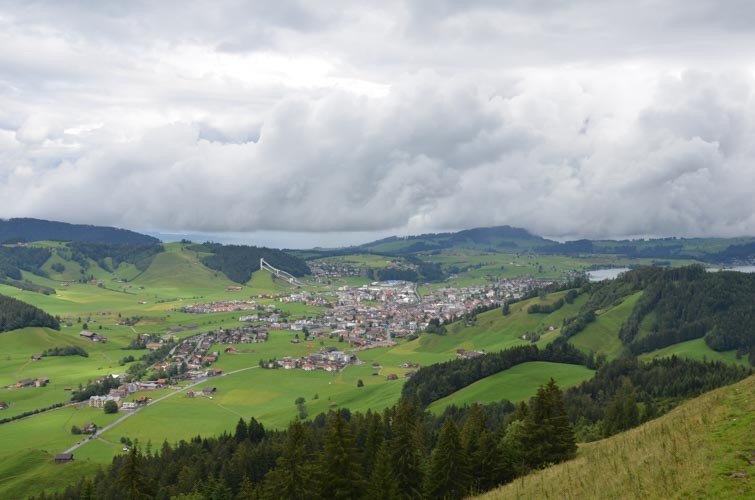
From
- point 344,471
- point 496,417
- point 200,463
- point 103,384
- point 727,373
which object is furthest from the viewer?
point 103,384

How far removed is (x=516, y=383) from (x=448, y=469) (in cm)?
8710

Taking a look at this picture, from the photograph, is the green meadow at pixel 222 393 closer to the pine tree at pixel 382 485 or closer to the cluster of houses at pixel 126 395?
the cluster of houses at pixel 126 395

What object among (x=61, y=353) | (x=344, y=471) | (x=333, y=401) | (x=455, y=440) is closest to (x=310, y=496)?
(x=344, y=471)

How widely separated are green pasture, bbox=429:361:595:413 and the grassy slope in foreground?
271ft

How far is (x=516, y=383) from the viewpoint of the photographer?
122m

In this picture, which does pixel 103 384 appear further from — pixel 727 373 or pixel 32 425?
pixel 727 373

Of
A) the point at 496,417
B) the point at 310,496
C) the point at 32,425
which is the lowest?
the point at 32,425

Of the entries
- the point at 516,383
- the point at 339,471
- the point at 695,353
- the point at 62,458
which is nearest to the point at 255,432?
the point at 62,458

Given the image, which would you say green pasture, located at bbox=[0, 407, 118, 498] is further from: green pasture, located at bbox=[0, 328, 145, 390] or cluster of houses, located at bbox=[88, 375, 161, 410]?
green pasture, located at bbox=[0, 328, 145, 390]

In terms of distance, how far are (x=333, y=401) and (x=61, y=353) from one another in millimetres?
120193

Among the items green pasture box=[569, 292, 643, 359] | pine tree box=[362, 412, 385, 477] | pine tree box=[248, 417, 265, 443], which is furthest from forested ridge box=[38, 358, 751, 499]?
green pasture box=[569, 292, 643, 359]

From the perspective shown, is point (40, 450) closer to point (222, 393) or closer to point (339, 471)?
point (222, 393)

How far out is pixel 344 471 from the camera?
37750 millimetres

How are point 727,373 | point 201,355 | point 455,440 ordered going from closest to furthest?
point 455,440
point 727,373
point 201,355
